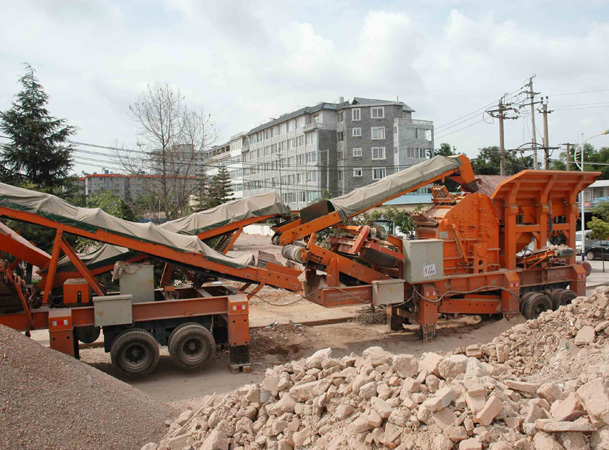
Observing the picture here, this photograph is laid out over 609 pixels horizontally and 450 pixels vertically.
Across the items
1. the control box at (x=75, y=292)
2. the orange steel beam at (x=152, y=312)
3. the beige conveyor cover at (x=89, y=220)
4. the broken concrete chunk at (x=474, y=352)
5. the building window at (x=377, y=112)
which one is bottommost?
the broken concrete chunk at (x=474, y=352)

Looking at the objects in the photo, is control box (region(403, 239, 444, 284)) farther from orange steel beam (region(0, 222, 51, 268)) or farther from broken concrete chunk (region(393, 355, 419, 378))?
orange steel beam (region(0, 222, 51, 268))

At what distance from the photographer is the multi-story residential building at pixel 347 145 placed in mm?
49125

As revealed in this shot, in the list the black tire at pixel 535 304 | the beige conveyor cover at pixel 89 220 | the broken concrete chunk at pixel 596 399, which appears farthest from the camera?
the black tire at pixel 535 304

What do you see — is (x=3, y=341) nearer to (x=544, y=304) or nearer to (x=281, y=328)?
(x=281, y=328)

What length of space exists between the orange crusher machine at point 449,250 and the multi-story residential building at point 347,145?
36.2 metres

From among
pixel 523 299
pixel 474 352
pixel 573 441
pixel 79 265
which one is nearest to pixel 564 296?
pixel 523 299

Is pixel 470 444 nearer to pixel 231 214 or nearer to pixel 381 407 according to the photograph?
pixel 381 407

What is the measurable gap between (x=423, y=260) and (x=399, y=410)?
6.28 metres

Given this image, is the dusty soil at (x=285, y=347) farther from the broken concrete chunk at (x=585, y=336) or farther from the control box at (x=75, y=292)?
the broken concrete chunk at (x=585, y=336)

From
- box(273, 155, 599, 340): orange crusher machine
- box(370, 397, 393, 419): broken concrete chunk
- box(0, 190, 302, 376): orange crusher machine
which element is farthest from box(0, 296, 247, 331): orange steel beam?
box(370, 397, 393, 419): broken concrete chunk

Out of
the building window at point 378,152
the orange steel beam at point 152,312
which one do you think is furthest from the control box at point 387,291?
the building window at point 378,152

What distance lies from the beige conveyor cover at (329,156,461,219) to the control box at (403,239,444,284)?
112 cm

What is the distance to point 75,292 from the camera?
27.1ft

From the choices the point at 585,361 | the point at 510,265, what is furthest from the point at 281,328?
the point at 585,361
